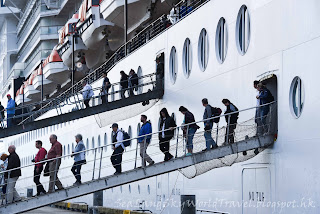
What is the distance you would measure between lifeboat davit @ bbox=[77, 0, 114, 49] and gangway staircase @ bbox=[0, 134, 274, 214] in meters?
20.3

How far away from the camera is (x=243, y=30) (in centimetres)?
1912

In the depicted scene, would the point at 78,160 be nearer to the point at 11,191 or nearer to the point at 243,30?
the point at 11,191

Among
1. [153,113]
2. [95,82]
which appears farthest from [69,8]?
[153,113]

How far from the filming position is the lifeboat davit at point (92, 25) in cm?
3912

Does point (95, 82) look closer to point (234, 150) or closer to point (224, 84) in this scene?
point (224, 84)

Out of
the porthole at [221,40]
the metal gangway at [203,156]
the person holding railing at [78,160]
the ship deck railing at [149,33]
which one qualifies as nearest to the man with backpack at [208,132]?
the metal gangway at [203,156]

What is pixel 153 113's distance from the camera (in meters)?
27.5

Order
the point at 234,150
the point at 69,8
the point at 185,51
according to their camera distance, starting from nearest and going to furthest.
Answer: the point at 234,150 < the point at 185,51 < the point at 69,8

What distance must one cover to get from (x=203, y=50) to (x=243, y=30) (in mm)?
3148

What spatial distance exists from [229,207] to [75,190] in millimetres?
3529

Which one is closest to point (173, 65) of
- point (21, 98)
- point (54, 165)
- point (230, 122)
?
point (54, 165)

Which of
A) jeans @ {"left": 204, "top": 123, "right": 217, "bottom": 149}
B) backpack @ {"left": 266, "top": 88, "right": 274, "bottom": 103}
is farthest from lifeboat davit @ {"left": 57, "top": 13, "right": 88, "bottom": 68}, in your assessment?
backpack @ {"left": 266, "top": 88, "right": 274, "bottom": 103}

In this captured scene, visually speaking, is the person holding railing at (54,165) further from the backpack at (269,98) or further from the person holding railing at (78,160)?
the backpack at (269,98)

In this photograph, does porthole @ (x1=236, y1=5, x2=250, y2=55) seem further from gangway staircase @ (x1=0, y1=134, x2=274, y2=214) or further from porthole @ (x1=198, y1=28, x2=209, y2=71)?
gangway staircase @ (x1=0, y1=134, x2=274, y2=214)
